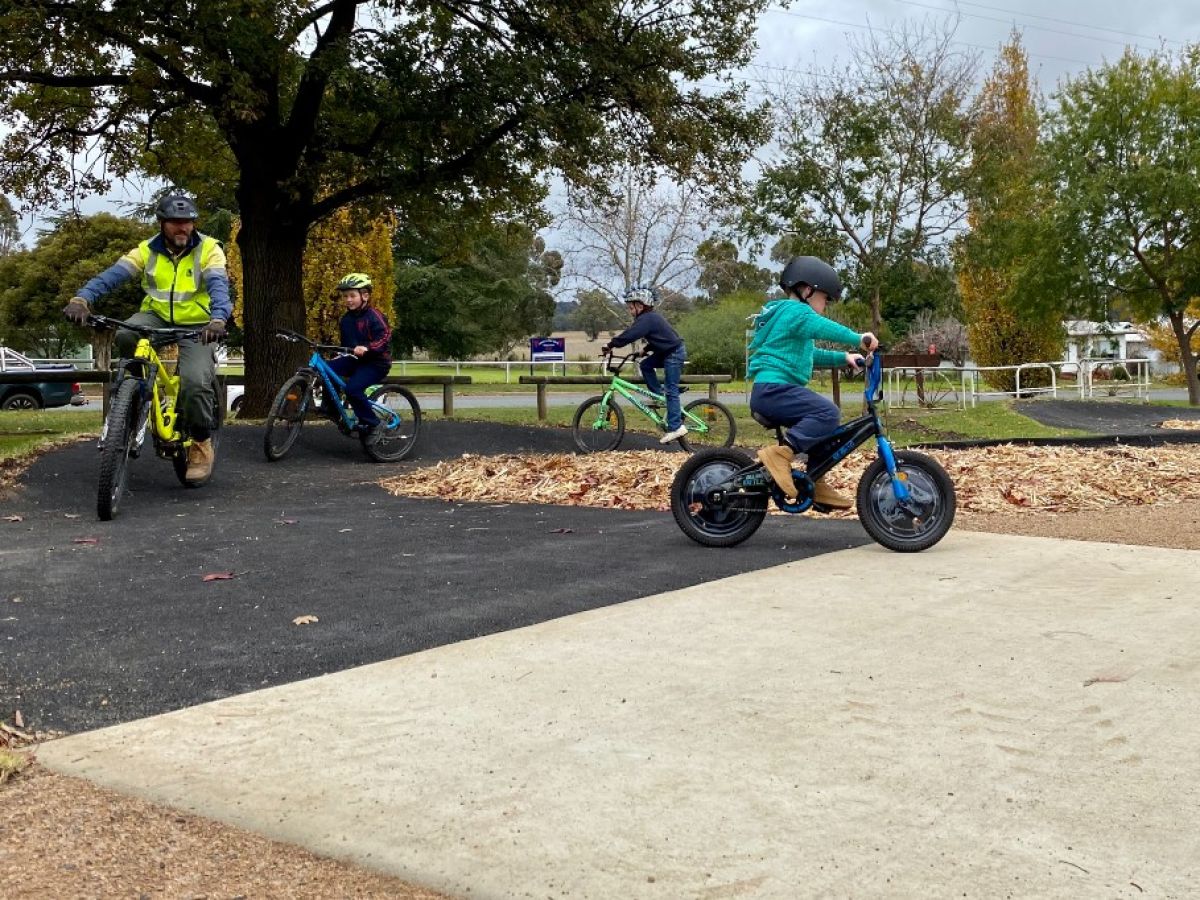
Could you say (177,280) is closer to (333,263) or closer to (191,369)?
(191,369)

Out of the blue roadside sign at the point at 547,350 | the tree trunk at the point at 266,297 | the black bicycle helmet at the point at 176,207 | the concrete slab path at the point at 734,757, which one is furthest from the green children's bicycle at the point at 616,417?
the blue roadside sign at the point at 547,350

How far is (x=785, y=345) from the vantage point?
23.2 ft

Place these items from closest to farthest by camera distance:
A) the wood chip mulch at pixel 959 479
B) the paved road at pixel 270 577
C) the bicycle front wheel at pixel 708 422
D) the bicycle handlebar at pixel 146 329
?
the paved road at pixel 270 577, the bicycle handlebar at pixel 146 329, the wood chip mulch at pixel 959 479, the bicycle front wheel at pixel 708 422

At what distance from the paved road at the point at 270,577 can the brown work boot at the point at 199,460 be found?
198mm

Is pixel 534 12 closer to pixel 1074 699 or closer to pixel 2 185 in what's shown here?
pixel 2 185

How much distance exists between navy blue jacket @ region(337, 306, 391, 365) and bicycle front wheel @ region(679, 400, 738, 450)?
3.63 meters

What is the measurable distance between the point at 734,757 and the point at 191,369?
710 cm

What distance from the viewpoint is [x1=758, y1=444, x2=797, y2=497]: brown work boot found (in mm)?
7066

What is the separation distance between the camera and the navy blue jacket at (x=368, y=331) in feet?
41.7

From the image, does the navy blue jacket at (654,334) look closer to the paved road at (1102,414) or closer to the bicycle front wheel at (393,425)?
the bicycle front wheel at (393,425)

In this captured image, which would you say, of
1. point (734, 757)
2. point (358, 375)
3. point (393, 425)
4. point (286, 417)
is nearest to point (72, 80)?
point (286, 417)

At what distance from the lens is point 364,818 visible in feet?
10.2

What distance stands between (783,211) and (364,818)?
20.4 m

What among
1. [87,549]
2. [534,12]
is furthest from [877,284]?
[87,549]
